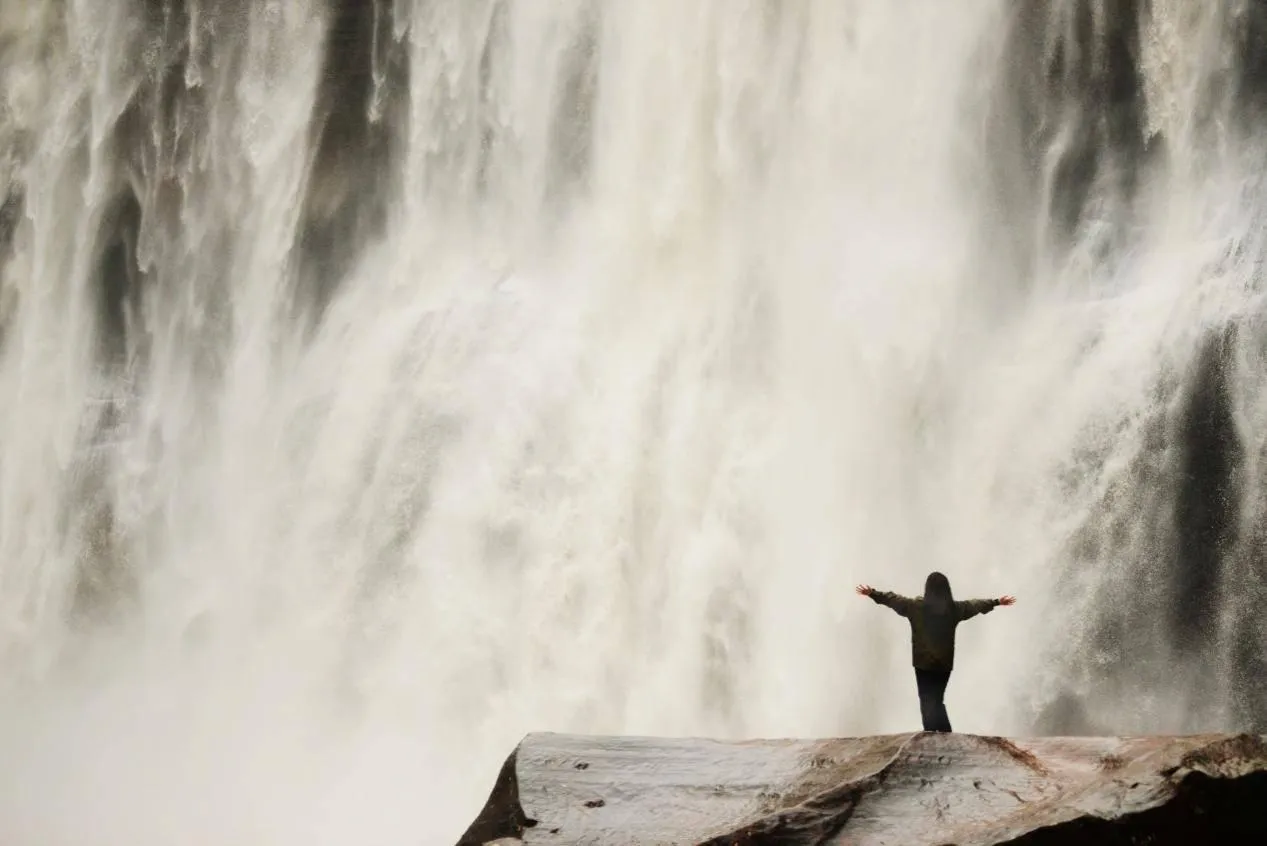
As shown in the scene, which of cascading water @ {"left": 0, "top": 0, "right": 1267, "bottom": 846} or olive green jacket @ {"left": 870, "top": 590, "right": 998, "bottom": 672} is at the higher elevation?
cascading water @ {"left": 0, "top": 0, "right": 1267, "bottom": 846}

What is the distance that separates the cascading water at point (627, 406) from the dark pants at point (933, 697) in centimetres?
589

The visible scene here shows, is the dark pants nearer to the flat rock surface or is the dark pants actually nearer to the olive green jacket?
the olive green jacket

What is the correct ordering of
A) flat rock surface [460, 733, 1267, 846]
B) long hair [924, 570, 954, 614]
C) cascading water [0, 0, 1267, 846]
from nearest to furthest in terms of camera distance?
flat rock surface [460, 733, 1267, 846], long hair [924, 570, 954, 614], cascading water [0, 0, 1267, 846]

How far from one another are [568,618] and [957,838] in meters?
10.1

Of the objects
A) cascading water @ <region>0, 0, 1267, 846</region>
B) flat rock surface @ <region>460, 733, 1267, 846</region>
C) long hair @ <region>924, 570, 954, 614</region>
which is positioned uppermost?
cascading water @ <region>0, 0, 1267, 846</region>

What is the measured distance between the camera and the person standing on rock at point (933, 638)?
276 inches

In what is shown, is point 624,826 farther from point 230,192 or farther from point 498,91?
point 230,192

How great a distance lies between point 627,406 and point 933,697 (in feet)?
31.4

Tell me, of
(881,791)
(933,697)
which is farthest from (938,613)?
(881,791)

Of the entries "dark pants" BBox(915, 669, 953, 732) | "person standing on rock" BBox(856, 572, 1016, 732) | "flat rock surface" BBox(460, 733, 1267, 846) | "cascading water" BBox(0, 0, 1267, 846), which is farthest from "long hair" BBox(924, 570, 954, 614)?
"cascading water" BBox(0, 0, 1267, 846)

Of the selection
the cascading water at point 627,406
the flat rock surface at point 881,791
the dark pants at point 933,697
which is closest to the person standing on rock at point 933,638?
the dark pants at point 933,697

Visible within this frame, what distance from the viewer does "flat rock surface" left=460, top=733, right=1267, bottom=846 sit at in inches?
206

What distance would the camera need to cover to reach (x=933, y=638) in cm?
710

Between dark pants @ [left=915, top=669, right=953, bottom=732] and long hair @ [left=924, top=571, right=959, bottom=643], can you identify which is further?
long hair @ [left=924, top=571, right=959, bottom=643]
